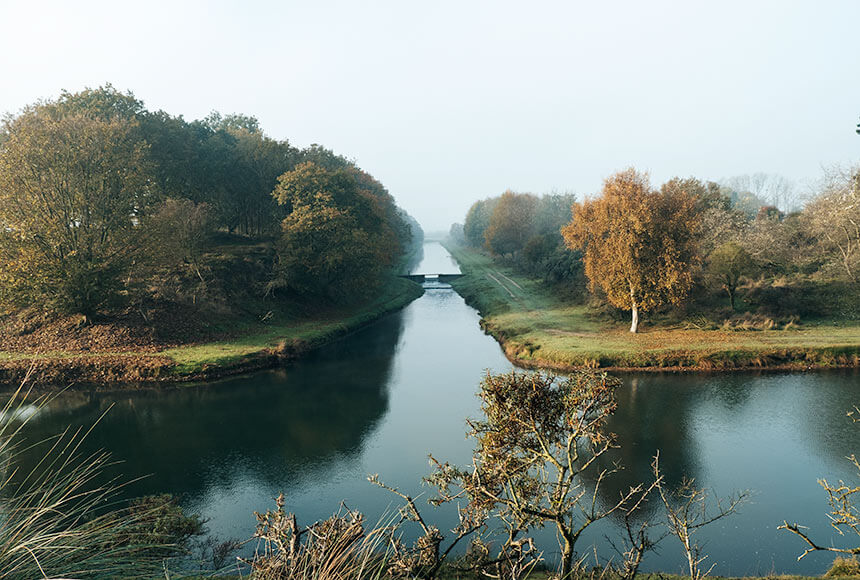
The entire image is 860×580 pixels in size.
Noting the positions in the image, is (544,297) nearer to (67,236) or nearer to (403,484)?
(403,484)

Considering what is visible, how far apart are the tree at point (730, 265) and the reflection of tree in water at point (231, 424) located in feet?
112

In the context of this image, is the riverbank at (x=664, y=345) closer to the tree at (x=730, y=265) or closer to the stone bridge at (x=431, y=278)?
the tree at (x=730, y=265)

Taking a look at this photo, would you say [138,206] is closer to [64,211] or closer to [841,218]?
[64,211]

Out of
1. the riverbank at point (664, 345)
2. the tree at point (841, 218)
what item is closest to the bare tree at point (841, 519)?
the riverbank at point (664, 345)

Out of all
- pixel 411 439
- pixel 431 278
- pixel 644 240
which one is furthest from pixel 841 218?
pixel 431 278

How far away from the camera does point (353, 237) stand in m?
54.7

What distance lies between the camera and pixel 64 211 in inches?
1468

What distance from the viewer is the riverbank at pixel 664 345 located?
35562 mm

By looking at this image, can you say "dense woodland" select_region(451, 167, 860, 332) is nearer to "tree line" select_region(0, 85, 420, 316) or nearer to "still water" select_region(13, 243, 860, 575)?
"still water" select_region(13, 243, 860, 575)

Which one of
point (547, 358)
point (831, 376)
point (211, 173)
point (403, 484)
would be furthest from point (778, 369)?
point (211, 173)

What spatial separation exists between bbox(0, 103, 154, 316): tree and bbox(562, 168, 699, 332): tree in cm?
4206

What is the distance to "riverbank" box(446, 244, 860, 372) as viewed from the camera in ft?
117

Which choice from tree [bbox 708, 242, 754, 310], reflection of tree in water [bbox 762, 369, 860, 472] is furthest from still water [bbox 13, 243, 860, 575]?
tree [bbox 708, 242, 754, 310]

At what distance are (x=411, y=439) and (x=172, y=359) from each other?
21409mm
